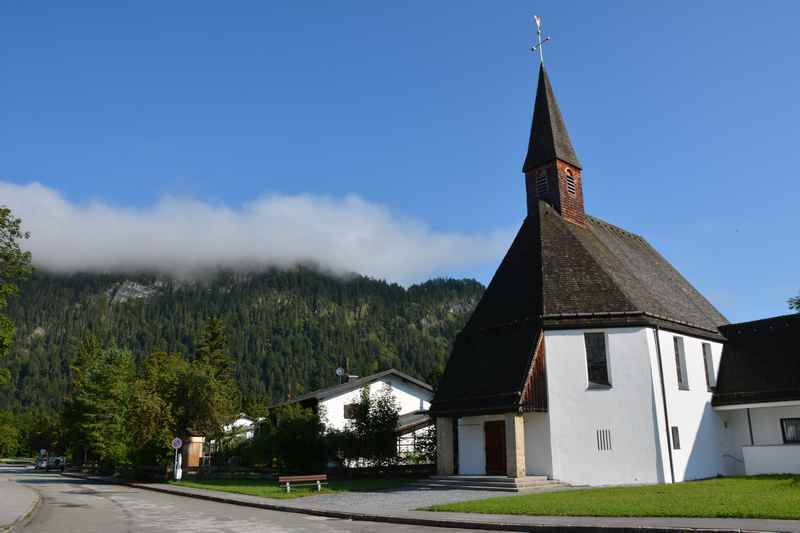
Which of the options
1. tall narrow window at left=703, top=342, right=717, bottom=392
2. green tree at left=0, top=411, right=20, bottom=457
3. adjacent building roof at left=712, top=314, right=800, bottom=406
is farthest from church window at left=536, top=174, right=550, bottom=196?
green tree at left=0, top=411, right=20, bottom=457

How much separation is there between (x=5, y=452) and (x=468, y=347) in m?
128

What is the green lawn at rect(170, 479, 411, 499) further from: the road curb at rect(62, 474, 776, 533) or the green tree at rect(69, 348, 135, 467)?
the green tree at rect(69, 348, 135, 467)

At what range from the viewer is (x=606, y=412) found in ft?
79.3

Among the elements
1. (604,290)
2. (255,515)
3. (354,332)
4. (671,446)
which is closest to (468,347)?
(604,290)

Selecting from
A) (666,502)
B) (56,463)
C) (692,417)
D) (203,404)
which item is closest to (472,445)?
(692,417)

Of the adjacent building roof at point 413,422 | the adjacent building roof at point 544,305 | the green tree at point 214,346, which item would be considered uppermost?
the green tree at point 214,346

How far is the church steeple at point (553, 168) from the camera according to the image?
31312mm

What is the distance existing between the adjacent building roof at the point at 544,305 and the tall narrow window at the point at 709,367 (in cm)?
70

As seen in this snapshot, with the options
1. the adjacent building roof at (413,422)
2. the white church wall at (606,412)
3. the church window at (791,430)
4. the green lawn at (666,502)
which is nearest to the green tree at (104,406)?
the adjacent building roof at (413,422)

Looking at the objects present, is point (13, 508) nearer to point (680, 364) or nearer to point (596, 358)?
point (596, 358)

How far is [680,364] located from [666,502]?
1238cm

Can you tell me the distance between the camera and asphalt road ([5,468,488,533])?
1471 cm

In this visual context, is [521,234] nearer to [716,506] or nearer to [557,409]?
[557,409]

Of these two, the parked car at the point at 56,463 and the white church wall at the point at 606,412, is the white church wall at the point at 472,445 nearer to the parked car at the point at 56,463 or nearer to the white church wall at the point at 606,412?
the white church wall at the point at 606,412
